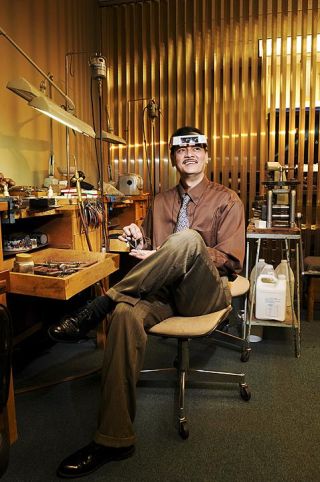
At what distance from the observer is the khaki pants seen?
56.1 inches

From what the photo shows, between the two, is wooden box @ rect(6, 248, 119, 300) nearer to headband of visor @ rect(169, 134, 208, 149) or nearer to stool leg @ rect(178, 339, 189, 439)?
stool leg @ rect(178, 339, 189, 439)

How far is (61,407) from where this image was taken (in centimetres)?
183

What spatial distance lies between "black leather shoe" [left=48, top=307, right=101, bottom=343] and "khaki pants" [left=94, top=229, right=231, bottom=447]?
0.52 ft

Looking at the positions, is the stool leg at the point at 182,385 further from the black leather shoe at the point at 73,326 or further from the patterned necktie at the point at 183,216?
the patterned necktie at the point at 183,216

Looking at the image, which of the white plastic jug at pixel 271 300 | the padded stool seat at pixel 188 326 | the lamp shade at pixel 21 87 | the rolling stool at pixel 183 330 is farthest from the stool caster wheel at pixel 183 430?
the lamp shade at pixel 21 87

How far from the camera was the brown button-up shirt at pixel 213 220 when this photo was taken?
6.33 feet

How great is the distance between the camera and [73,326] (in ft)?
5.50

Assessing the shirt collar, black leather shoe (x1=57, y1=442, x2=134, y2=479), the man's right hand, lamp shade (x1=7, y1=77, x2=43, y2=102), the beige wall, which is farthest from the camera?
the beige wall

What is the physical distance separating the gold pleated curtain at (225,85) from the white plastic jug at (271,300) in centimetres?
147

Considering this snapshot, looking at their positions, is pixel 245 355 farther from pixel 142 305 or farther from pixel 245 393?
pixel 142 305

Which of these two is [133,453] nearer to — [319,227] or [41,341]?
[41,341]

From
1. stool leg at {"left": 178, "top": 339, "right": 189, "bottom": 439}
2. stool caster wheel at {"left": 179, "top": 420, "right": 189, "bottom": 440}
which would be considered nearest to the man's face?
stool leg at {"left": 178, "top": 339, "right": 189, "bottom": 439}

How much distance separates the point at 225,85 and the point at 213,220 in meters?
2.13

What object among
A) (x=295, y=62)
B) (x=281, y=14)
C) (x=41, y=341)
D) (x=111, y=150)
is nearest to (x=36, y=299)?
(x=41, y=341)
